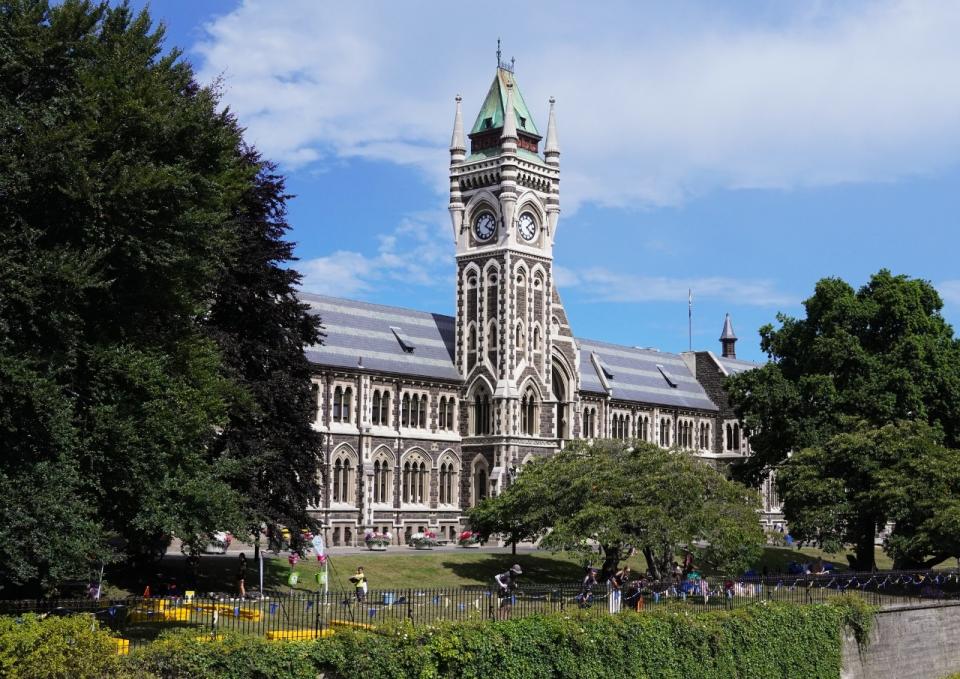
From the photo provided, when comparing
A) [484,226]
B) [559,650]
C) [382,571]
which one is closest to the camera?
[559,650]

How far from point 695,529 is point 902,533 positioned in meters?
11.9

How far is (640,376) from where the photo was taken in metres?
93.9

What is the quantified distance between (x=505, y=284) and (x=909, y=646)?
1479 inches

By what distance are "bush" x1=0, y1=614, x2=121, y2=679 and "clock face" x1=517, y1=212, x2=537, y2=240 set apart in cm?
5593

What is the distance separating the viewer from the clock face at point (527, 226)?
76312 mm

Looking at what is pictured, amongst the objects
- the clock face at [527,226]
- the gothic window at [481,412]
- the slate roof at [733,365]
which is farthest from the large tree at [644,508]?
the slate roof at [733,365]

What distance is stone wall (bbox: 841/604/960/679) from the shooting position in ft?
132

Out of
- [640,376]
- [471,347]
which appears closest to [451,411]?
[471,347]

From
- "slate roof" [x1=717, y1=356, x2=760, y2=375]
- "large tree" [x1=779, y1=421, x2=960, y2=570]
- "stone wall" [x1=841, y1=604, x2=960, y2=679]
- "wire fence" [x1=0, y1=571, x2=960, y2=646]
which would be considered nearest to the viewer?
"wire fence" [x1=0, y1=571, x2=960, y2=646]

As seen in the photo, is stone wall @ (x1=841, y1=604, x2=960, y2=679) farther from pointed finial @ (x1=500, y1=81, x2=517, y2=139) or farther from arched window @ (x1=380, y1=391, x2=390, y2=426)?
pointed finial @ (x1=500, y1=81, x2=517, y2=139)

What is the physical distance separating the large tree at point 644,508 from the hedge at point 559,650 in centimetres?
638

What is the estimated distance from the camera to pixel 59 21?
28.0m

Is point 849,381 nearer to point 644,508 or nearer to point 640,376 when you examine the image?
point 644,508

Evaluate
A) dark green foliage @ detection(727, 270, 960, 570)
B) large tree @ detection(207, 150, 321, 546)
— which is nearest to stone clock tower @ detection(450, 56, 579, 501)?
dark green foliage @ detection(727, 270, 960, 570)
